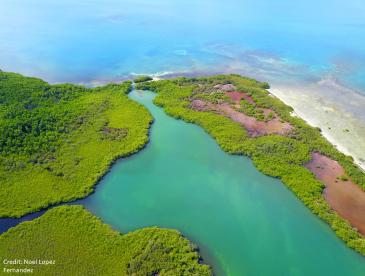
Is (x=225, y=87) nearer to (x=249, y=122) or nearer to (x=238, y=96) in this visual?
(x=238, y=96)

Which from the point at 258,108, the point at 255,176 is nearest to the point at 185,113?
the point at 258,108

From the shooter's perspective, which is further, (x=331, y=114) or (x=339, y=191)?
(x=331, y=114)

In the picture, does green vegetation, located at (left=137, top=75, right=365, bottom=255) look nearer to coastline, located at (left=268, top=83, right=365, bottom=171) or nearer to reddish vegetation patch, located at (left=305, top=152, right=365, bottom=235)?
reddish vegetation patch, located at (left=305, top=152, right=365, bottom=235)

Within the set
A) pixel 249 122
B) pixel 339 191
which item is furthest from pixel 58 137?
pixel 339 191

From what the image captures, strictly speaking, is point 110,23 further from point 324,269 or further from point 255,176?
point 324,269

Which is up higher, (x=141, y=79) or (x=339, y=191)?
(x=141, y=79)

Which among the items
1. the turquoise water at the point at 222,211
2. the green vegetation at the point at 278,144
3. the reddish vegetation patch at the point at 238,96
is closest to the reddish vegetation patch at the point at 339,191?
the green vegetation at the point at 278,144
